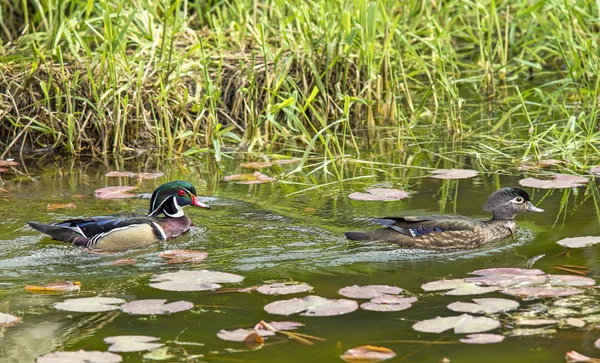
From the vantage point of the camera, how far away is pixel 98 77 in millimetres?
9852

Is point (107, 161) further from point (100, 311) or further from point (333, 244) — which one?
point (100, 311)

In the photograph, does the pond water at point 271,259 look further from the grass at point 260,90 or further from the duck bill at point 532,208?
the grass at point 260,90

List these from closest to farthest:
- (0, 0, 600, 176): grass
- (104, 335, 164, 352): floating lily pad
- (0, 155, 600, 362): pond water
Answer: (104, 335, 164, 352): floating lily pad, (0, 155, 600, 362): pond water, (0, 0, 600, 176): grass

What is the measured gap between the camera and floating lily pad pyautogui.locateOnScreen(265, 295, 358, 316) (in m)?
5.28

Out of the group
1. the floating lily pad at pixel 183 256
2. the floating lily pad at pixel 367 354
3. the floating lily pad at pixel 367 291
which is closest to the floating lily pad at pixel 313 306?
the floating lily pad at pixel 367 291

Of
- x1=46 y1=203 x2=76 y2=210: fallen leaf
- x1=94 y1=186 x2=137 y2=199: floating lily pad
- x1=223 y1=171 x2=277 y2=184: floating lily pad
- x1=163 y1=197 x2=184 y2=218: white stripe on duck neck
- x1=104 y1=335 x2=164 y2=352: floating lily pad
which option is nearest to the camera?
x1=104 y1=335 x2=164 y2=352: floating lily pad

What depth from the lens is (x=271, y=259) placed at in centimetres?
660

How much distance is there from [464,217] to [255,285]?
2073 mm

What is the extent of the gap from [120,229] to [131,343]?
2.44 meters

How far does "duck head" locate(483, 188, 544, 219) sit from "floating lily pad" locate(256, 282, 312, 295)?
2070 millimetres

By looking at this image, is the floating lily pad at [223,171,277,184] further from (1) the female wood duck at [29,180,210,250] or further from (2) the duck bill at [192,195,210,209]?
(1) the female wood duck at [29,180,210,250]

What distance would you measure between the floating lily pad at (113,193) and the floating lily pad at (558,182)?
10.4 ft

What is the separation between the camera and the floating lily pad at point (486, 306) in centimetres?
525

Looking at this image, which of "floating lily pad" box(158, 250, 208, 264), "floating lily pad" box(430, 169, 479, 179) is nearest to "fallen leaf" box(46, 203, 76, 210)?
"floating lily pad" box(158, 250, 208, 264)
